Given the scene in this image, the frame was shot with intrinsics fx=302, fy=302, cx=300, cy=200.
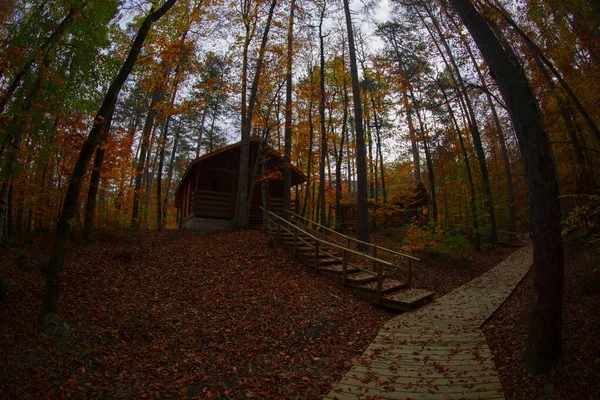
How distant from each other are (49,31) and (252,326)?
25.2 ft

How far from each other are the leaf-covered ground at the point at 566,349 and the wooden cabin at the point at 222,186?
12311mm

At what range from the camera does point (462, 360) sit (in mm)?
4445

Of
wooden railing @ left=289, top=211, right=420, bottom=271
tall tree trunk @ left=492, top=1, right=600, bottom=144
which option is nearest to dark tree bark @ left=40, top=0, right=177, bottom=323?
wooden railing @ left=289, top=211, right=420, bottom=271

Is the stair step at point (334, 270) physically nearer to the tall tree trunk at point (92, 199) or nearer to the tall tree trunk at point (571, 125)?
the tall tree trunk at point (571, 125)

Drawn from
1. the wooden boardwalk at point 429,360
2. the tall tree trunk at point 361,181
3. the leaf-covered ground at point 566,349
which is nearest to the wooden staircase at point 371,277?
the wooden boardwalk at point 429,360

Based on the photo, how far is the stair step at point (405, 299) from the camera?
23.5 ft

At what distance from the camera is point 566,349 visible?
3758mm

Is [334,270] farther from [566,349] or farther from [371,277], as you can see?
[566,349]

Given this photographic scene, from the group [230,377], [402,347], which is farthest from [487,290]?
[230,377]

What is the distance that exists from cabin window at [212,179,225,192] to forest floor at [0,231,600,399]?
375 inches

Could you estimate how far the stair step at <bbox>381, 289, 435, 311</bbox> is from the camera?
7164 mm

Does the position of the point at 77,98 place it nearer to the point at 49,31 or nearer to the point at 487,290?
the point at 49,31

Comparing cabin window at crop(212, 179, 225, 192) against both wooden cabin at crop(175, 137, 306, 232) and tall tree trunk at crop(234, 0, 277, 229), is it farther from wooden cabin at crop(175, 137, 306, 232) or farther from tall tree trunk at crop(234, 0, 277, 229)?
tall tree trunk at crop(234, 0, 277, 229)

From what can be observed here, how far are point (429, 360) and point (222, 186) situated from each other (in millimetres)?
16322
